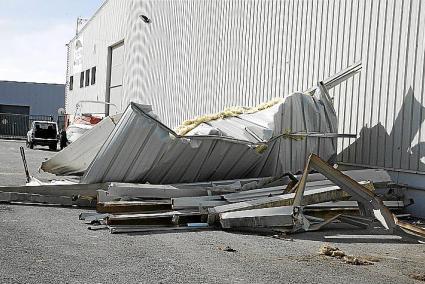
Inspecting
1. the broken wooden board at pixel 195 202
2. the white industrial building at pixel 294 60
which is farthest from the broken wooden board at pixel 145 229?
the white industrial building at pixel 294 60

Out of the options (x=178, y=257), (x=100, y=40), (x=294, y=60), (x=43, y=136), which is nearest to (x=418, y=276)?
(x=178, y=257)

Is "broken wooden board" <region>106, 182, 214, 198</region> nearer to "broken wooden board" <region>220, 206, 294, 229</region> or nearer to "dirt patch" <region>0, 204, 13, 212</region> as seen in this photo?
"broken wooden board" <region>220, 206, 294, 229</region>

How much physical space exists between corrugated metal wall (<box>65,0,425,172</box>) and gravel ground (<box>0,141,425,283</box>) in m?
3.34

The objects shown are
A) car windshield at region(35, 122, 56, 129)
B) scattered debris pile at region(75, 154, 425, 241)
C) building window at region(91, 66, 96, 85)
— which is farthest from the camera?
building window at region(91, 66, 96, 85)

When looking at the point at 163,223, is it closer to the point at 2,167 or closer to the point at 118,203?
the point at 118,203

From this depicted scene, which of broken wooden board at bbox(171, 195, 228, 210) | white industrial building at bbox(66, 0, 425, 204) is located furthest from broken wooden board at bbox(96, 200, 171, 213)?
white industrial building at bbox(66, 0, 425, 204)

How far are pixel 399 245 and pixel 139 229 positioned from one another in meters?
3.85

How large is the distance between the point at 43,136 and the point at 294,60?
26.0 m

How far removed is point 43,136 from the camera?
125ft

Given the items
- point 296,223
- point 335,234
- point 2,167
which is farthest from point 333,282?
point 2,167

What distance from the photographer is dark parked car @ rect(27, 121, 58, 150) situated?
38.0 metres

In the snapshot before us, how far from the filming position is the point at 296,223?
8.90 m

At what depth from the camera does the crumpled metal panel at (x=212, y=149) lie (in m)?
10.9

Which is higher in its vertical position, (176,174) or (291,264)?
(176,174)
